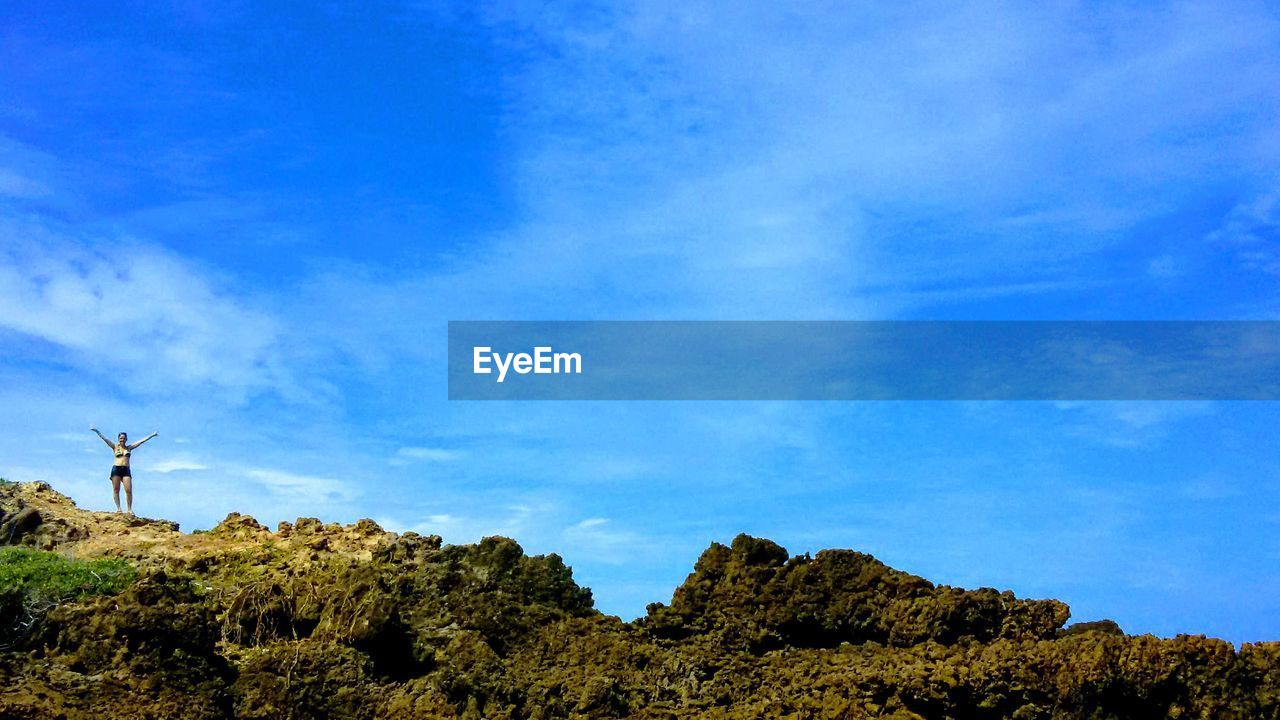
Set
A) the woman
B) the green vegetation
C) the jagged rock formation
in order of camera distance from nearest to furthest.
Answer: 1. the jagged rock formation
2. the green vegetation
3. the woman

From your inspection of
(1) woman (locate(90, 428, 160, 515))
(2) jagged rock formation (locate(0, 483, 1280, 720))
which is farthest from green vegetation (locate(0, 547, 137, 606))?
(1) woman (locate(90, 428, 160, 515))

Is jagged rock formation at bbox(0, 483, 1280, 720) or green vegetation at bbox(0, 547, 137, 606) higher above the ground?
green vegetation at bbox(0, 547, 137, 606)

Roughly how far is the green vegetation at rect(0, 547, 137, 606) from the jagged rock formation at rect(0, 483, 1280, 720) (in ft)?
2.78

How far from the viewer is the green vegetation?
42.2ft

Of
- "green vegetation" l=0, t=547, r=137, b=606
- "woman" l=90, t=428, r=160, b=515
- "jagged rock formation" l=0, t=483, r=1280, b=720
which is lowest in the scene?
"jagged rock formation" l=0, t=483, r=1280, b=720

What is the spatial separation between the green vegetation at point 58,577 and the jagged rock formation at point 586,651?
847 mm

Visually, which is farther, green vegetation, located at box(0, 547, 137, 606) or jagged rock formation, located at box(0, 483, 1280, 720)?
green vegetation, located at box(0, 547, 137, 606)

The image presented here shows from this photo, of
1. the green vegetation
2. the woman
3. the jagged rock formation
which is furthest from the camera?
the woman

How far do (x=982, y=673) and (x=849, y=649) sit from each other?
1.52m

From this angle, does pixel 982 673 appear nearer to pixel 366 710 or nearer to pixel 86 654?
pixel 366 710

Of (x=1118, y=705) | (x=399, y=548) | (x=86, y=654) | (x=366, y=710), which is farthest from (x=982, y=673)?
(x=86, y=654)

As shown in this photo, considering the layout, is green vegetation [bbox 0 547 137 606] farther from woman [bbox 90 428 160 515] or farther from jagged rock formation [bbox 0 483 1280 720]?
woman [bbox 90 428 160 515]

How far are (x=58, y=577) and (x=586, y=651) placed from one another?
694 cm

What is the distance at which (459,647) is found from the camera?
1159 centimetres
